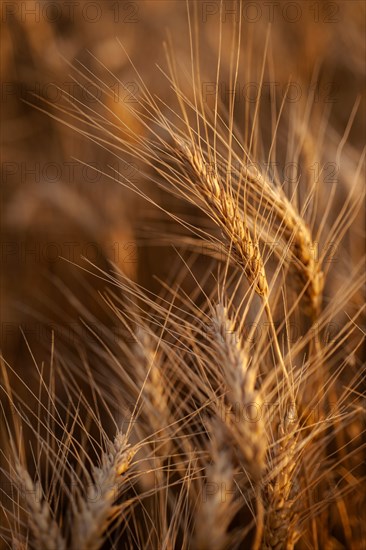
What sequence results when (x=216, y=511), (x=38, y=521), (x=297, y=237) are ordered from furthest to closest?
(x=297, y=237)
(x=38, y=521)
(x=216, y=511)

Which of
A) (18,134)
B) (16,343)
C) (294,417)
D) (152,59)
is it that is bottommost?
(16,343)

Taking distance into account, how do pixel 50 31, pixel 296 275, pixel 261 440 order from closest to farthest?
pixel 261 440 → pixel 296 275 → pixel 50 31

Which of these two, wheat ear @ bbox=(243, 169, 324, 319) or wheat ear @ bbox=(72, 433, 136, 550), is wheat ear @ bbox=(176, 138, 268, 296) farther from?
wheat ear @ bbox=(72, 433, 136, 550)

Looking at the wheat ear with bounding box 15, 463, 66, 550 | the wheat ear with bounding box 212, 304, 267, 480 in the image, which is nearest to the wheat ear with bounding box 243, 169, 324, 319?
the wheat ear with bounding box 212, 304, 267, 480

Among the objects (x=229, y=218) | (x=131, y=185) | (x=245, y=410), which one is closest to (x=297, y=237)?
(x=229, y=218)

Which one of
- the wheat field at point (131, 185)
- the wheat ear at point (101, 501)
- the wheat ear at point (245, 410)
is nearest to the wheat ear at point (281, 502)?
the wheat ear at point (245, 410)

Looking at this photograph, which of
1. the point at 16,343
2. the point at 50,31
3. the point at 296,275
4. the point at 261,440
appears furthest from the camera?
the point at 50,31

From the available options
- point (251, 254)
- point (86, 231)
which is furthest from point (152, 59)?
point (251, 254)

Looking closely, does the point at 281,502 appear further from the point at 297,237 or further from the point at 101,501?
the point at 297,237

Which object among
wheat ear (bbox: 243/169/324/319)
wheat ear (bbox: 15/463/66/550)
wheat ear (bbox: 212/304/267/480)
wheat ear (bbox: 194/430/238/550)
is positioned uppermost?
wheat ear (bbox: 243/169/324/319)

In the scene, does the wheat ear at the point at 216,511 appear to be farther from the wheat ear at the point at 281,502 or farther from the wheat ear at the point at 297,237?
the wheat ear at the point at 297,237

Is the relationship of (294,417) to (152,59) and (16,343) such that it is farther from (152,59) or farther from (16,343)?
(152,59)
